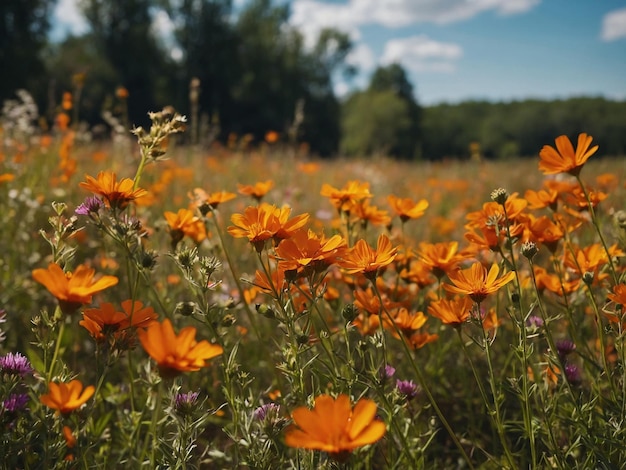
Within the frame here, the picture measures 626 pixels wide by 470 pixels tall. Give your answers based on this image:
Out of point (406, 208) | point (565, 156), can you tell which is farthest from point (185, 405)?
point (565, 156)

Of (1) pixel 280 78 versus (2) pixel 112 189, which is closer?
(2) pixel 112 189

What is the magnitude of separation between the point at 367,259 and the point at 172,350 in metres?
0.41

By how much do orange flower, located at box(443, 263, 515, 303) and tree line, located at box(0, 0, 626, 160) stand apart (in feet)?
49.1

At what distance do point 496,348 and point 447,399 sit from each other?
35cm

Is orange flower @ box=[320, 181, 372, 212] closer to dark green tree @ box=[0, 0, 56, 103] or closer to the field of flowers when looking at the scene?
the field of flowers

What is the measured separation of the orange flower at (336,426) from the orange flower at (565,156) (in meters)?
0.78

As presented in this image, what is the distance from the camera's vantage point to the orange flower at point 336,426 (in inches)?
23.9

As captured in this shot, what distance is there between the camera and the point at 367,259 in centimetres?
94

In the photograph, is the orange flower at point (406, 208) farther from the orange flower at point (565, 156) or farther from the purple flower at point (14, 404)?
the purple flower at point (14, 404)

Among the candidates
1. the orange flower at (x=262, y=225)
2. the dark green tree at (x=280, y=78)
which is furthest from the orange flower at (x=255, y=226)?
the dark green tree at (x=280, y=78)

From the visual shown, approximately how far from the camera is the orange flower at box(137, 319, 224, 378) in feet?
2.09

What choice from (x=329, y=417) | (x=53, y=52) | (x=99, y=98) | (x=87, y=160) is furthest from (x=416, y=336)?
(x=53, y=52)

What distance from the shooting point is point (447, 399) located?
1598 millimetres

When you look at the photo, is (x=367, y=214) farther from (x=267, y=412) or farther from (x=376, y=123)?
(x=376, y=123)
